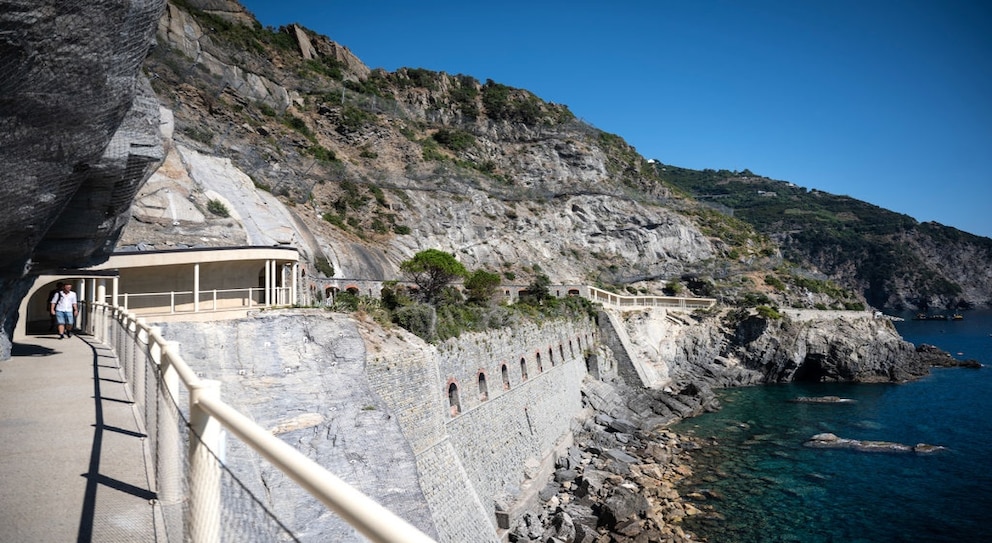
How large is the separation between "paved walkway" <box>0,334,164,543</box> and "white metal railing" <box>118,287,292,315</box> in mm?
8413

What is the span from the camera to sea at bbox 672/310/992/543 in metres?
20.4

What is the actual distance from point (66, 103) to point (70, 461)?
11.4 feet

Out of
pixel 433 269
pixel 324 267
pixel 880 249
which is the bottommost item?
pixel 433 269

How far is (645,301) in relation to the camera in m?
47.3

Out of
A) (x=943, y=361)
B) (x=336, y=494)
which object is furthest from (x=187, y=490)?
(x=943, y=361)

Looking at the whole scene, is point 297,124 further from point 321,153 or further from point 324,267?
point 324,267

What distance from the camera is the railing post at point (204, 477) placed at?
287 cm

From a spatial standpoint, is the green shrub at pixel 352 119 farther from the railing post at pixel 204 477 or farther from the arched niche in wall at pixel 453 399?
the railing post at pixel 204 477

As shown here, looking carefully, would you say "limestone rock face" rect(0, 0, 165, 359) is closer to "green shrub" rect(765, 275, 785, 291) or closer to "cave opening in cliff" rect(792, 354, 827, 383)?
"cave opening in cliff" rect(792, 354, 827, 383)

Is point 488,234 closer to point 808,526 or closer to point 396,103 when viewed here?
point 396,103

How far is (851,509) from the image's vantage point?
21.9 m


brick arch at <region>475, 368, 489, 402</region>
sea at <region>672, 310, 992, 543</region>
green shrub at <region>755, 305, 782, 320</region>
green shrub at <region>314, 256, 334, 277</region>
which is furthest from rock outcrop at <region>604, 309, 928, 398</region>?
brick arch at <region>475, 368, 489, 402</region>

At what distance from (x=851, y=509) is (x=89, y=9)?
87.4 ft

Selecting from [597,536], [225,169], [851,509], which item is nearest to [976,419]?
[851,509]
